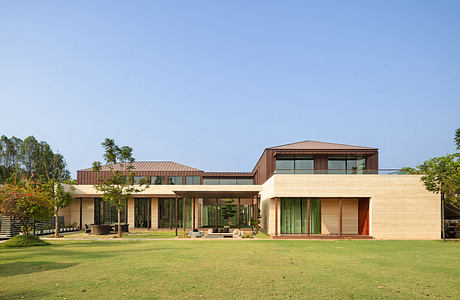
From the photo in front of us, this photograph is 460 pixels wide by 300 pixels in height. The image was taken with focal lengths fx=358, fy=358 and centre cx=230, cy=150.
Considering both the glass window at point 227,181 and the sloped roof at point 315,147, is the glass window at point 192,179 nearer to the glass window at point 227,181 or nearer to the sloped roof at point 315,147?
the glass window at point 227,181

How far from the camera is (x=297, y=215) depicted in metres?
24.2

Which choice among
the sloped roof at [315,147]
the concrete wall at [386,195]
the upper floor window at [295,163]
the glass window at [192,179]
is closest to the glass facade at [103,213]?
the glass window at [192,179]

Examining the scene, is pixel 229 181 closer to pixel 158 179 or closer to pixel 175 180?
pixel 175 180

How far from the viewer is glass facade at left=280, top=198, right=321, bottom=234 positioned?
949 inches

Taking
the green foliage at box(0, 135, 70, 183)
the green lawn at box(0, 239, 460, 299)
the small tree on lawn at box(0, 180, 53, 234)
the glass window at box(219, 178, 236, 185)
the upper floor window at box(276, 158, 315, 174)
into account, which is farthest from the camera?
the green foliage at box(0, 135, 70, 183)

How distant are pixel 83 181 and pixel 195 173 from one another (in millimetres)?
11017

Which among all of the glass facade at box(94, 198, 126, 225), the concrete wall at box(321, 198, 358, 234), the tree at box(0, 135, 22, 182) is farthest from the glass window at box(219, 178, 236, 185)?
the tree at box(0, 135, 22, 182)

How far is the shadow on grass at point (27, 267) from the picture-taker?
1028 centimetres

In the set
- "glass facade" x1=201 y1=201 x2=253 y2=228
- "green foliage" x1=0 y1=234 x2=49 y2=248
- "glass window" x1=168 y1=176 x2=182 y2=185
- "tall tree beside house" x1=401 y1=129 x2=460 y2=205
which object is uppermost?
"tall tree beside house" x1=401 y1=129 x2=460 y2=205

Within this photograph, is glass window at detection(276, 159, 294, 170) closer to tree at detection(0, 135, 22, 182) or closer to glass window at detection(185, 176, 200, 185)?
glass window at detection(185, 176, 200, 185)

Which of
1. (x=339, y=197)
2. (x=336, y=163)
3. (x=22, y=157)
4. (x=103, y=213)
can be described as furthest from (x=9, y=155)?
(x=339, y=197)

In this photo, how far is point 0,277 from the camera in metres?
9.50

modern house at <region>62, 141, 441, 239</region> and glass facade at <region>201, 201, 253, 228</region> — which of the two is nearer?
modern house at <region>62, 141, 441, 239</region>

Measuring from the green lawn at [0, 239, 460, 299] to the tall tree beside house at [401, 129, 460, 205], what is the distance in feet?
22.9
